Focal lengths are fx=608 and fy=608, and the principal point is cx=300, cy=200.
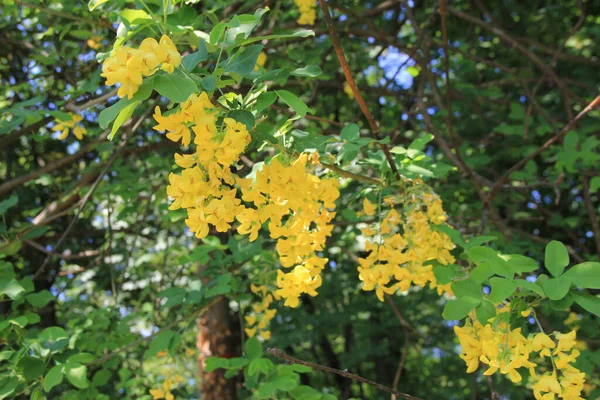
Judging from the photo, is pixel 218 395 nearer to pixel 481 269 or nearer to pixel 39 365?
pixel 39 365

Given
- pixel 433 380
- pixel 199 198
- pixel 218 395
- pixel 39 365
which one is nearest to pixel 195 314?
pixel 39 365

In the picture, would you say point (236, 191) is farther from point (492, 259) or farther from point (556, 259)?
point (556, 259)

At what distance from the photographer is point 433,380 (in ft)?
18.6

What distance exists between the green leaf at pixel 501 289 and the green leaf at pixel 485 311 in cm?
2

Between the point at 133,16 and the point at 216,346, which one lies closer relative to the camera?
the point at 133,16

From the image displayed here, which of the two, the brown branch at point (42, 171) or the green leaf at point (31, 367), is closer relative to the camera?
the green leaf at point (31, 367)

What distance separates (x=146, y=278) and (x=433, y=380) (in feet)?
10.0

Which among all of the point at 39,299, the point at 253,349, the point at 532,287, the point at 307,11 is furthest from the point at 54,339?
the point at 307,11

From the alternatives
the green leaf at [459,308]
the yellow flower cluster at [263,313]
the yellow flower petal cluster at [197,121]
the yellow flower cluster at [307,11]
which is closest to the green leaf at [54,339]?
the yellow flower cluster at [263,313]

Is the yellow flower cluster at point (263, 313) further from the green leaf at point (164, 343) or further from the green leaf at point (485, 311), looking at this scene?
the green leaf at point (485, 311)

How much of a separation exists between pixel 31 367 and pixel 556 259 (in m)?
1.55

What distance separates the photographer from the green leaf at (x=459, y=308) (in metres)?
1.35

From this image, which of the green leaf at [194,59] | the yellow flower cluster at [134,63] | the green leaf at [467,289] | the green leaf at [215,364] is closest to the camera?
the yellow flower cluster at [134,63]

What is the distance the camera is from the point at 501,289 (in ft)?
4.38
